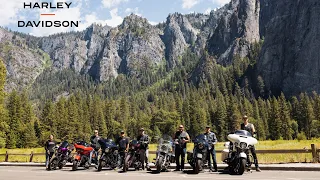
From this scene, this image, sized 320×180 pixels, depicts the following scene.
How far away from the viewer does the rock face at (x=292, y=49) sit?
149625mm

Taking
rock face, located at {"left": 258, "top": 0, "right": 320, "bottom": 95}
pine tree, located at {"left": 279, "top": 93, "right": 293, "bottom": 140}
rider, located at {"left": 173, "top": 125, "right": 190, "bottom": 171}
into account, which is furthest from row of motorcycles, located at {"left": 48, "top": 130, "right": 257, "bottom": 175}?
rock face, located at {"left": 258, "top": 0, "right": 320, "bottom": 95}

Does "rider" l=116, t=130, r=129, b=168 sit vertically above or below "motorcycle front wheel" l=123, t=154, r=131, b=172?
above

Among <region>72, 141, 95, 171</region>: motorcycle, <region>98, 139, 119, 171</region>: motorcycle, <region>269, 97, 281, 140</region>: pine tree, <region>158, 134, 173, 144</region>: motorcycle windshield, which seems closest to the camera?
<region>158, 134, 173, 144</region>: motorcycle windshield

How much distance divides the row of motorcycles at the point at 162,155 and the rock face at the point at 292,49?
474ft

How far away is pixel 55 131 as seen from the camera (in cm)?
8025

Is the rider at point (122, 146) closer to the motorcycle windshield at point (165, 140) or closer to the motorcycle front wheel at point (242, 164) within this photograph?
the motorcycle windshield at point (165, 140)

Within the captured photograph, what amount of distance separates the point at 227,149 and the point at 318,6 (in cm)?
16089

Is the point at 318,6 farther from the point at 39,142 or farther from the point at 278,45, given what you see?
the point at 39,142

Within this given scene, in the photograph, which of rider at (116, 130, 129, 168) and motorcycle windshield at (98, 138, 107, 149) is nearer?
rider at (116, 130, 129, 168)

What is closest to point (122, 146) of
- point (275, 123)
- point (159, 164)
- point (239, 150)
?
point (159, 164)

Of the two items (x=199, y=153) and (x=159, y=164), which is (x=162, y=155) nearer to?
(x=159, y=164)

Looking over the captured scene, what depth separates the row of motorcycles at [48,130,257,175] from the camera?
547 inches

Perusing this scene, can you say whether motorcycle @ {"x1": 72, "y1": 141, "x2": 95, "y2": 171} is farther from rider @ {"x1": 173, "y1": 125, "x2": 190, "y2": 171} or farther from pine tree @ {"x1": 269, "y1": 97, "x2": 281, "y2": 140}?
pine tree @ {"x1": 269, "y1": 97, "x2": 281, "y2": 140}

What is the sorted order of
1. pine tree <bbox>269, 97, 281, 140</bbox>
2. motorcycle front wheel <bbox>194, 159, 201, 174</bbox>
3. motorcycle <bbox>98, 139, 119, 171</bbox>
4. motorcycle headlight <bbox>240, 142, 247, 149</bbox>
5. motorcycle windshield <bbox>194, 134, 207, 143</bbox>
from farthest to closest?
pine tree <bbox>269, 97, 281, 140</bbox> < motorcycle <bbox>98, 139, 119, 171</bbox> < motorcycle windshield <bbox>194, 134, 207, 143</bbox> < motorcycle front wheel <bbox>194, 159, 201, 174</bbox> < motorcycle headlight <bbox>240, 142, 247, 149</bbox>
